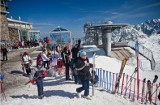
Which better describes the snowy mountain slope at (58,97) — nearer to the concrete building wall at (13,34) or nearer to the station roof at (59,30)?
the station roof at (59,30)

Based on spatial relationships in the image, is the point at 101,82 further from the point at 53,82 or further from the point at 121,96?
the point at 53,82

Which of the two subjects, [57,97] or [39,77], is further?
[57,97]

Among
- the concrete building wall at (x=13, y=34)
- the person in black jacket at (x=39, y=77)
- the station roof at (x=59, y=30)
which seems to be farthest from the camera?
the concrete building wall at (x=13, y=34)

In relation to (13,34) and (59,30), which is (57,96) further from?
(13,34)

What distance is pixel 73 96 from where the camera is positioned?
7.54 meters

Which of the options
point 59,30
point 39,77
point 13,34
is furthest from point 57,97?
point 13,34

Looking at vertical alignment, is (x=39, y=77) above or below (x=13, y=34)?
below

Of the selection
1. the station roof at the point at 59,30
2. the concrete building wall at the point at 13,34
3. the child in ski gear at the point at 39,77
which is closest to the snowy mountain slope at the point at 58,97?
the child in ski gear at the point at 39,77

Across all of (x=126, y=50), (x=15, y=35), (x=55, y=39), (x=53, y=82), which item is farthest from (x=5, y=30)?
(x=53, y=82)

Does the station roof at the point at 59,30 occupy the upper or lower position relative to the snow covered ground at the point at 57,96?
upper

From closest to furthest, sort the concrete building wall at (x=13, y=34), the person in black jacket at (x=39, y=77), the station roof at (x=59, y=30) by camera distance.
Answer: the person in black jacket at (x=39, y=77), the station roof at (x=59, y=30), the concrete building wall at (x=13, y=34)

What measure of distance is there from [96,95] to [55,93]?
6.50ft

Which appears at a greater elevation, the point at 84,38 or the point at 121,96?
the point at 84,38

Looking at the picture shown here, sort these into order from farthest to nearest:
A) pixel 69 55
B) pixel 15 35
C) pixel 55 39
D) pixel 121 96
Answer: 1. pixel 15 35
2. pixel 55 39
3. pixel 69 55
4. pixel 121 96
